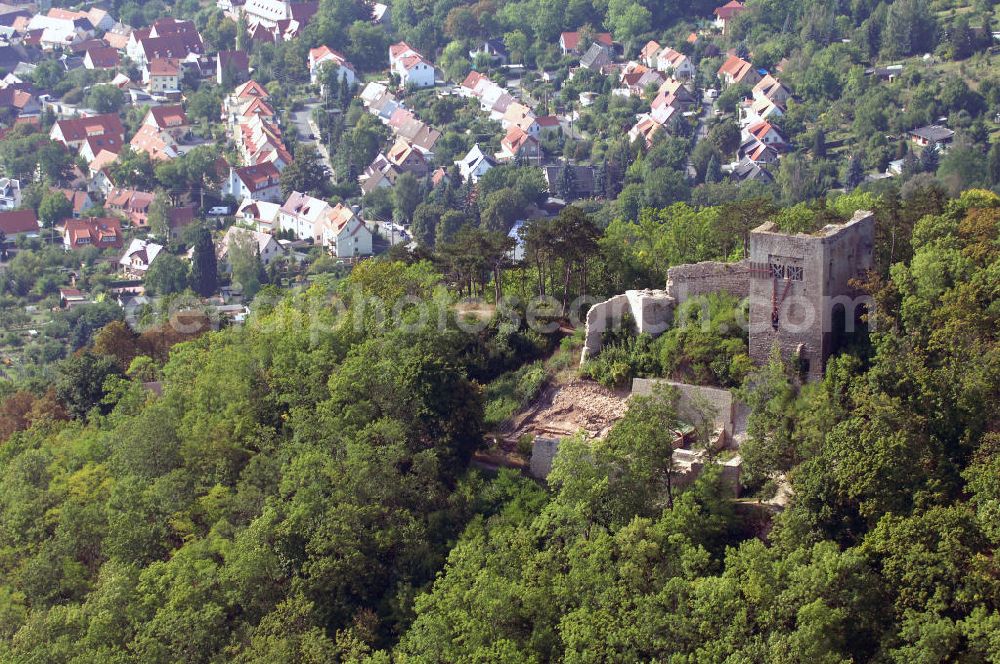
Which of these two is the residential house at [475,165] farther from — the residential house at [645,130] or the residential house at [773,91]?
the residential house at [773,91]

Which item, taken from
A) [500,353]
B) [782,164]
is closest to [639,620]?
[500,353]

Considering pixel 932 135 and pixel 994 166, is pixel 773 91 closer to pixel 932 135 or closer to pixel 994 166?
pixel 932 135

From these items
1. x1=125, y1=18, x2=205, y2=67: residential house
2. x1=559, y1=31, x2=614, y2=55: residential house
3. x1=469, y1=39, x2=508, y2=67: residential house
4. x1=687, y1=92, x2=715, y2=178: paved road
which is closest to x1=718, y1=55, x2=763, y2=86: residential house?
x1=687, y1=92, x2=715, y2=178: paved road

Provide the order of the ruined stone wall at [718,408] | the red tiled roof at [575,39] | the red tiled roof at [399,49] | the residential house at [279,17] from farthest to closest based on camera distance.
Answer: the residential house at [279,17] < the red tiled roof at [399,49] < the red tiled roof at [575,39] < the ruined stone wall at [718,408]

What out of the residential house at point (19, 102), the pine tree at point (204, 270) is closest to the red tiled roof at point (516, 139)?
the pine tree at point (204, 270)

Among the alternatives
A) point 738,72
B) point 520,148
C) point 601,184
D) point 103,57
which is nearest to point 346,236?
point 520,148

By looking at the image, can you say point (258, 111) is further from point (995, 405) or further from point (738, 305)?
point (995, 405)
